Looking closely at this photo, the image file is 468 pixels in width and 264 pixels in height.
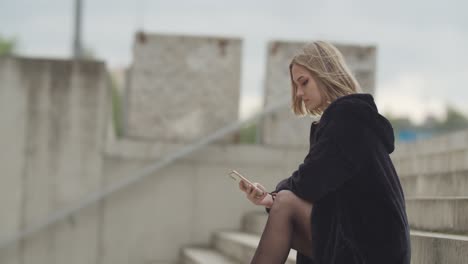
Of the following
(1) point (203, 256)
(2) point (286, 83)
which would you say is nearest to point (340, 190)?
(1) point (203, 256)

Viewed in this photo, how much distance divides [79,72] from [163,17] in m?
0.92

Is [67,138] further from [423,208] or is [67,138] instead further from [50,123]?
[423,208]

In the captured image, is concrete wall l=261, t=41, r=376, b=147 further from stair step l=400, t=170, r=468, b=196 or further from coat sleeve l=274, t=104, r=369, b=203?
coat sleeve l=274, t=104, r=369, b=203

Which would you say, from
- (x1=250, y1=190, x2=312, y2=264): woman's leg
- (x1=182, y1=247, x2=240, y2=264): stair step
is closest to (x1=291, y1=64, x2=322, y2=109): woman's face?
(x1=250, y1=190, x2=312, y2=264): woman's leg

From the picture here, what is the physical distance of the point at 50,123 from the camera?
5.89m

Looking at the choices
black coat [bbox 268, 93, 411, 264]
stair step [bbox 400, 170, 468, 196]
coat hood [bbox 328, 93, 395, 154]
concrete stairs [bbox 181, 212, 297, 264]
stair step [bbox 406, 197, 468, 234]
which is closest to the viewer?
black coat [bbox 268, 93, 411, 264]

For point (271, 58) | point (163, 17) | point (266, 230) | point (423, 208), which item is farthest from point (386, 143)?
point (163, 17)

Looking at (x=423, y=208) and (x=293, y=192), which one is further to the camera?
(x=423, y=208)

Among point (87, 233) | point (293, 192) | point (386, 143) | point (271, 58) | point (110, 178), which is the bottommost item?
point (87, 233)

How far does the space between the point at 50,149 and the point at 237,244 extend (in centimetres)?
173

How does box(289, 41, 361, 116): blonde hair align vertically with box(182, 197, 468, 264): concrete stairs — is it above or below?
above

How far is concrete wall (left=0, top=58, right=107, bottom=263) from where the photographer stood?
5.84 m

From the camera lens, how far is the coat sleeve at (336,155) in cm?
268

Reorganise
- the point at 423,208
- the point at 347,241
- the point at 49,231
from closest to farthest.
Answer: the point at 347,241
the point at 423,208
the point at 49,231
